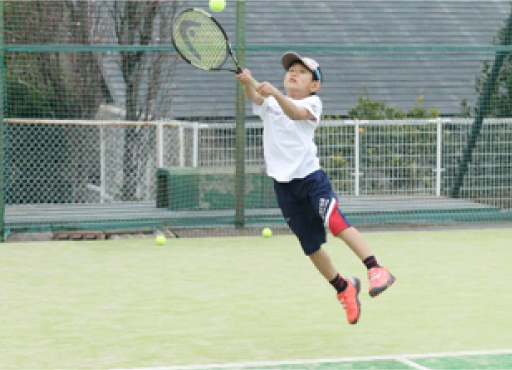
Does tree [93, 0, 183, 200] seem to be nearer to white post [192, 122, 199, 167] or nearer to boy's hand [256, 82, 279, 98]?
white post [192, 122, 199, 167]

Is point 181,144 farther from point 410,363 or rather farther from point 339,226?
point 410,363

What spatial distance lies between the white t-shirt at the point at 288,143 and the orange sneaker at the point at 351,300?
0.63 metres

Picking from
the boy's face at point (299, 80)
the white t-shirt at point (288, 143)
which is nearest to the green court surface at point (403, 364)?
the white t-shirt at point (288, 143)

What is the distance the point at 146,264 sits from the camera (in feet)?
25.6

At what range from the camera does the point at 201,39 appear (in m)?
5.63

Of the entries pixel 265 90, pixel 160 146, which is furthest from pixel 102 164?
pixel 265 90

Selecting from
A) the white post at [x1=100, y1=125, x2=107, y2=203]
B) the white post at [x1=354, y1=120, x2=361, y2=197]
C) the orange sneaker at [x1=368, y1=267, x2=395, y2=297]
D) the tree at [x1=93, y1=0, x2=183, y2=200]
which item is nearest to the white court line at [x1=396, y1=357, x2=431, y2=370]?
the orange sneaker at [x1=368, y1=267, x2=395, y2=297]

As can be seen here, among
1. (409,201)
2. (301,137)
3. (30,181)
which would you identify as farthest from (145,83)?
(301,137)

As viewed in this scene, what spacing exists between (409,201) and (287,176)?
19.2 feet

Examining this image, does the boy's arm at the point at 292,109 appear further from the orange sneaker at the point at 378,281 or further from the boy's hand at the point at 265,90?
the orange sneaker at the point at 378,281

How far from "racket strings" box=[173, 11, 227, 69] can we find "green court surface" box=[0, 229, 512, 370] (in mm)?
1464

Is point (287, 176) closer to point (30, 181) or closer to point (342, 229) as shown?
point (342, 229)

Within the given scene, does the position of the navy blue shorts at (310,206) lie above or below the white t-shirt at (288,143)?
below

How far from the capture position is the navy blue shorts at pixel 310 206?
5086 mm
